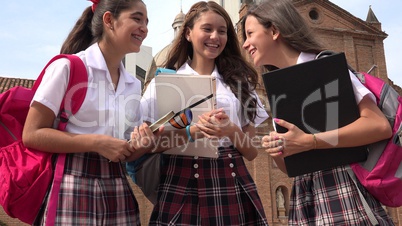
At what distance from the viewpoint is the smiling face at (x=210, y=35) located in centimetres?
326

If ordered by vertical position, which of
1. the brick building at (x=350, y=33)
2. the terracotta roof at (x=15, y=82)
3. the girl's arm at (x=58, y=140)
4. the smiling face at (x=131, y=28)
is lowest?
the girl's arm at (x=58, y=140)

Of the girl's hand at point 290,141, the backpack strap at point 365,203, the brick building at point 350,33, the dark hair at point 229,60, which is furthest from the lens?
the brick building at point 350,33

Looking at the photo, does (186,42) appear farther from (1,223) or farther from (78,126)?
(1,223)

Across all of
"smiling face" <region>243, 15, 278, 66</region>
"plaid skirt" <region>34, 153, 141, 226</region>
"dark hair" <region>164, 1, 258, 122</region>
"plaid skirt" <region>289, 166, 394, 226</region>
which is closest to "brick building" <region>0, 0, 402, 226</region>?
"dark hair" <region>164, 1, 258, 122</region>

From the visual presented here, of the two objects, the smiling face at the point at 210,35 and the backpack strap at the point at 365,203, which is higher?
the smiling face at the point at 210,35

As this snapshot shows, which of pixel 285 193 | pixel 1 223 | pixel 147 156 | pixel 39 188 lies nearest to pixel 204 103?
pixel 147 156

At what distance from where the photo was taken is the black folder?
2.38 metres

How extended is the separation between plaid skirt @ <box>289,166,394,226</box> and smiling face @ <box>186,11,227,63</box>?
1.23 m

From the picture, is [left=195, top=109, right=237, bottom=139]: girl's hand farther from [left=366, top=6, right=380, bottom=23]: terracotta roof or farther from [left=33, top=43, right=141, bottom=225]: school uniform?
[left=366, top=6, right=380, bottom=23]: terracotta roof

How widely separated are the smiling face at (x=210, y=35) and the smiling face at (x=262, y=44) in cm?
43

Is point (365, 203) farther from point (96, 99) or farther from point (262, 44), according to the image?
point (96, 99)

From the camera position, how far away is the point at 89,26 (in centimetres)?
320

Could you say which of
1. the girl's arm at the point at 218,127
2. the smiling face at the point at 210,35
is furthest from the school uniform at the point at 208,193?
the smiling face at the point at 210,35

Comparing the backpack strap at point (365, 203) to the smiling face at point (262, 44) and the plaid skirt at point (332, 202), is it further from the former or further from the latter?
the smiling face at point (262, 44)
